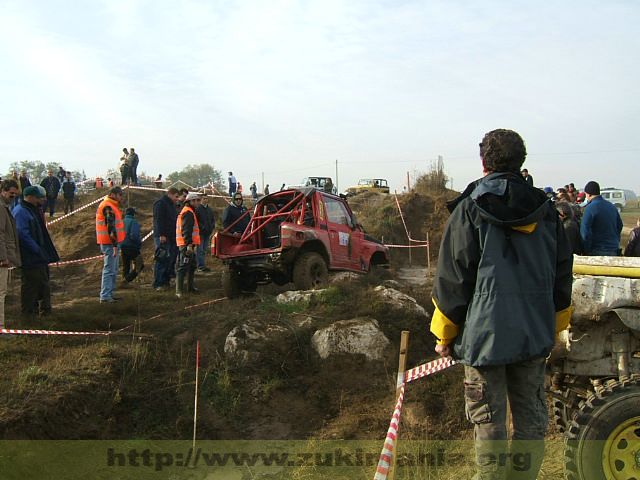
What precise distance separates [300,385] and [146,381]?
1632mm

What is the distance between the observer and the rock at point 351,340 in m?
6.14

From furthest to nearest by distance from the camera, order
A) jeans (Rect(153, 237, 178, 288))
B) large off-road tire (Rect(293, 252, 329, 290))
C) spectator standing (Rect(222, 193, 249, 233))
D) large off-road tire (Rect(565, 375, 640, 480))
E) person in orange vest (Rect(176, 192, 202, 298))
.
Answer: spectator standing (Rect(222, 193, 249, 233))
jeans (Rect(153, 237, 178, 288))
person in orange vest (Rect(176, 192, 202, 298))
large off-road tire (Rect(293, 252, 329, 290))
large off-road tire (Rect(565, 375, 640, 480))

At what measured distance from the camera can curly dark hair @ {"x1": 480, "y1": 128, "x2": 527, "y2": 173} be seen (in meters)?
2.69

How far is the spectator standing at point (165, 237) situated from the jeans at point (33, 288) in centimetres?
263

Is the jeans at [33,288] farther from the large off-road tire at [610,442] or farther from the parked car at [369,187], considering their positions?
the parked car at [369,187]

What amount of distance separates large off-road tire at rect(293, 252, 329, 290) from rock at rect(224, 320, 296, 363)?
6.20ft

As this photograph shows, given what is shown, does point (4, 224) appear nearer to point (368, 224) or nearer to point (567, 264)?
point (567, 264)

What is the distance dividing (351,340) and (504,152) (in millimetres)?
3901

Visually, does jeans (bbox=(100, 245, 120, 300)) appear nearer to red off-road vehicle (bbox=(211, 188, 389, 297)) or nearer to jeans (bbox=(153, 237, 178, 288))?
jeans (bbox=(153, 237, 178, 288))

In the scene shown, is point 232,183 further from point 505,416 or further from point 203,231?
point 505,416

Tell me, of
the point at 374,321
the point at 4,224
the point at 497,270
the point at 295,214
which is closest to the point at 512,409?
the point at 497,270

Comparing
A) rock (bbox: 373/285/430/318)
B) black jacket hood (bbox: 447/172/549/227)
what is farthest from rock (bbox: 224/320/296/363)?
black jacket hood (bbox: 447/172/549/227)

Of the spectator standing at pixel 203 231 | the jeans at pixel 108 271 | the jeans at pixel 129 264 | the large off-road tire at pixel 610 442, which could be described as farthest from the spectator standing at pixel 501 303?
the spectator standing at pixel 203 231

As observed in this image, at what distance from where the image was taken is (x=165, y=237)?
30.9ft
